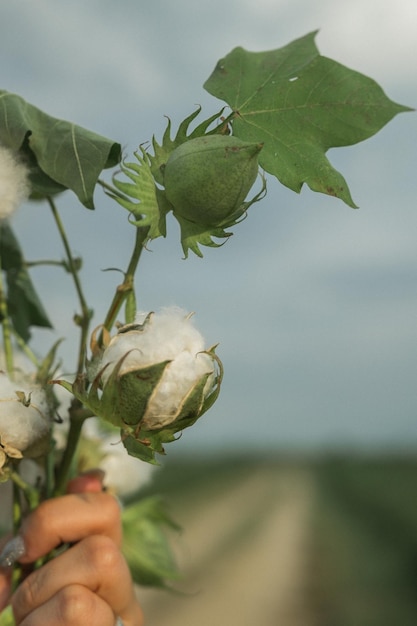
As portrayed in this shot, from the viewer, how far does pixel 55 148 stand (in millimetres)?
764

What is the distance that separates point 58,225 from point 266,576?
34.5 feet

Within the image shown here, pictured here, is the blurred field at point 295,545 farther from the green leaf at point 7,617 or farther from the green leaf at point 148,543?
the green leaf at point 7,617

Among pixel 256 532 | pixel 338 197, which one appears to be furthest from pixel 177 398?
pixel 256 532

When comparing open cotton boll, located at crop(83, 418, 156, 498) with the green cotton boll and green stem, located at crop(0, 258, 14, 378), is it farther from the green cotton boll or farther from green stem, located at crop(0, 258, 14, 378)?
the green cotton boll

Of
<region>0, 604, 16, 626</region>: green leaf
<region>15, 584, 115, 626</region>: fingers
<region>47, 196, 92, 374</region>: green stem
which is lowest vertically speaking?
<region>0, 604, 16, 626</region>: green leaf

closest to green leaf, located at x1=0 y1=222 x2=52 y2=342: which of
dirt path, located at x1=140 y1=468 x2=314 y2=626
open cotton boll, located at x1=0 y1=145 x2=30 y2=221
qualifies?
open cotton boll, located at x1=0 y1=145 x2=30 y2=221

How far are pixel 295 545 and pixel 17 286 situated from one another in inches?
485

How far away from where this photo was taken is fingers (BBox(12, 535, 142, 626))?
84 cm

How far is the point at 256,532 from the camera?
13414mm

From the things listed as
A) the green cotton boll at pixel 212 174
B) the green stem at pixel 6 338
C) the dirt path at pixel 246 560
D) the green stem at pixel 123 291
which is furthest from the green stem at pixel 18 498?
the dirt path at pixel 246 560

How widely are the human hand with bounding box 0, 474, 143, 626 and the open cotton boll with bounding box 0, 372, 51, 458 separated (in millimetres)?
120

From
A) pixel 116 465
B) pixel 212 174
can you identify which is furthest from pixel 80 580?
pixel 212 174

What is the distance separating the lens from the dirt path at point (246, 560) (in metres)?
9.05

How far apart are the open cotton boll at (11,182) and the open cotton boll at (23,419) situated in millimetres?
168
